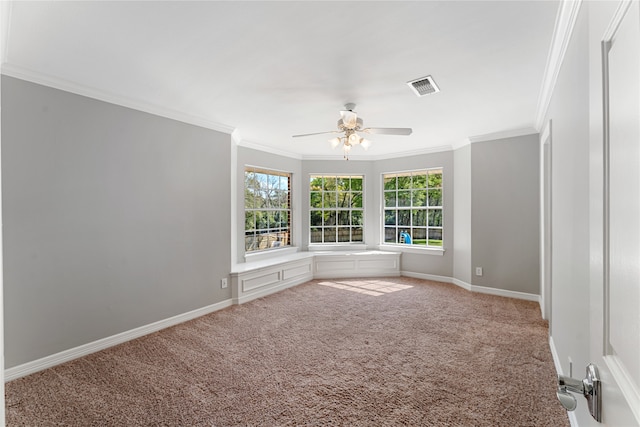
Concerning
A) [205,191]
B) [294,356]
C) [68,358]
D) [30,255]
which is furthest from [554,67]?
[68,358]

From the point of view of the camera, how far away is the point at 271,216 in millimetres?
5707

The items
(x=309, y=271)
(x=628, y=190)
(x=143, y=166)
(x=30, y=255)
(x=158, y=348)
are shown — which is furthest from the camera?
(x=309, y=271)

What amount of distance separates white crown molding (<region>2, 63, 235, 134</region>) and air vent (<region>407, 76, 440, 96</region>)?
250 cm

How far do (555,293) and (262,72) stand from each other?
10.1 feet

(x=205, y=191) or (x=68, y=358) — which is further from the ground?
(x=205, y=191)

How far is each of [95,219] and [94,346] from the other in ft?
3.89

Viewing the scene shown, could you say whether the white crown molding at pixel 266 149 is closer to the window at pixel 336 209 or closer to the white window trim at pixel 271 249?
the white window trim at pixel 271 249

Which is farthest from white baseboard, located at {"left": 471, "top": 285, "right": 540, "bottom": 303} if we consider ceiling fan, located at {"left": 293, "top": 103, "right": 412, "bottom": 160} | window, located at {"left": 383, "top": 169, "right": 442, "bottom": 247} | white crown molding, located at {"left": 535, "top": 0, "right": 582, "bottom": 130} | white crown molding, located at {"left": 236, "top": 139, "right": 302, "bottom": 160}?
white crown molding, located at {"left": 236, "top": 139, "right": 302, "bottom": 160}

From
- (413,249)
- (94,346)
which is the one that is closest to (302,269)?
(413,249)

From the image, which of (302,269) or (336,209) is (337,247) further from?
(302,269)

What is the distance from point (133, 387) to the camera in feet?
7.77

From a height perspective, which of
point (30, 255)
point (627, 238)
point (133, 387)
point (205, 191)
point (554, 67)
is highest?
point (554, 67)

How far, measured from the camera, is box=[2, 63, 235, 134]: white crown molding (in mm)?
2502

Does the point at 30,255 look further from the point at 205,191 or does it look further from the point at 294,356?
the point at 294,356
